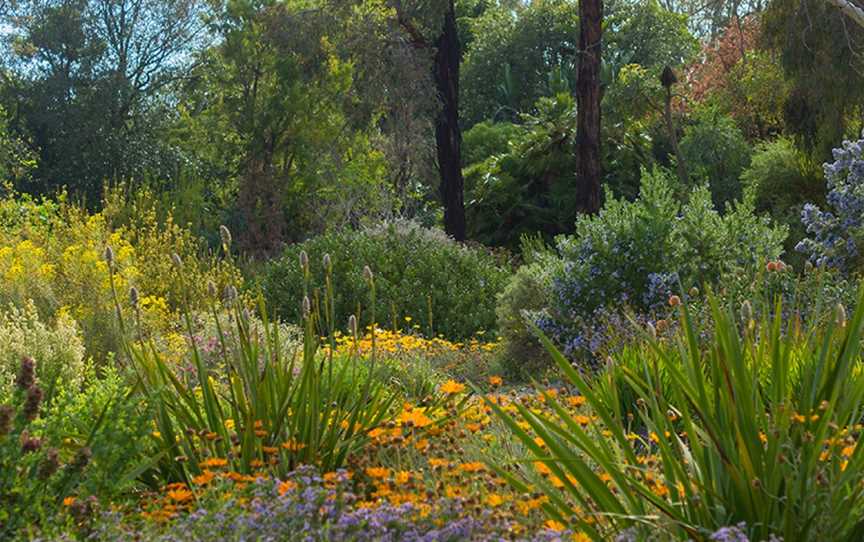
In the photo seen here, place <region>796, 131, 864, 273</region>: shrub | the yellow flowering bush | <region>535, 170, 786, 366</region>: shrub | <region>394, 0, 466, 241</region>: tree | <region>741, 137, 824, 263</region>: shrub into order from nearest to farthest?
the yellow flowering bush, <region>535, 170, 786, 366</region>: shrub, <region>796, 131, 864, 273</region>: shrub, <region>741, 137, 824, 263</region>: shrub, <region>394, 0, 466, 241</region>: tree

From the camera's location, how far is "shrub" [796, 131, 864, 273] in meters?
9.73

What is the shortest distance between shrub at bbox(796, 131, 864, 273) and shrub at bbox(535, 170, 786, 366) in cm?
82

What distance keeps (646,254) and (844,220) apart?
1.94 metres

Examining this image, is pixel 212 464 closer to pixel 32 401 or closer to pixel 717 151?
pixel 32 401

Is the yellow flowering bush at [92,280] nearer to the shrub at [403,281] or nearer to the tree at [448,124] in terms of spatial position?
the shrub at [403,281]

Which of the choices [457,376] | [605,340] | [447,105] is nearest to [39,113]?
[447,105]

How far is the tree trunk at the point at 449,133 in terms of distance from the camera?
19.0 metres

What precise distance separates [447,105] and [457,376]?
Answer: 989 centimetres

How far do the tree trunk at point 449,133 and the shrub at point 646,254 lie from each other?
959 centimetres

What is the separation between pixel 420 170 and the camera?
20.5m

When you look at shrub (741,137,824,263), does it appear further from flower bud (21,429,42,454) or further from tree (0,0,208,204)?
flower bud (21,429,42,454)

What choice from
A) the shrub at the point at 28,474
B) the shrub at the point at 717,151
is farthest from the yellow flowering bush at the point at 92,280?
the shrub at the point at 717,151

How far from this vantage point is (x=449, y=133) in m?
Result: 18.9

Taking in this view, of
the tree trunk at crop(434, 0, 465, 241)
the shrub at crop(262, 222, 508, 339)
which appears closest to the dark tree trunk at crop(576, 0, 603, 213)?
the shrub at crop(262, 222, 508, 339)
